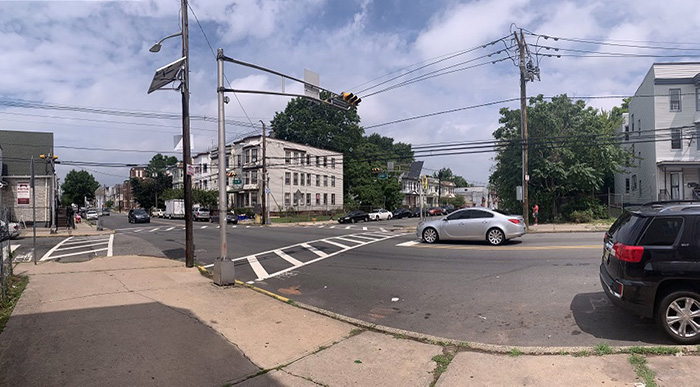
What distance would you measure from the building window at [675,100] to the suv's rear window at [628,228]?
1228 inches

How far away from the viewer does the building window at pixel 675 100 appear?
29.5m

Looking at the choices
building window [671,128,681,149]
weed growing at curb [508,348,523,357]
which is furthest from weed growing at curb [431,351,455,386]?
building window [671,128,681,149]

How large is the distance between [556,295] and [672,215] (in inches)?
112

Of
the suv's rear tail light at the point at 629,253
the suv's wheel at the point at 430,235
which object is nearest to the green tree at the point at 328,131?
the suv's wheel at the point at 430,235

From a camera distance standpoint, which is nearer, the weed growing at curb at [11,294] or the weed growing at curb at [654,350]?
the weed growing at curb at [654,350]

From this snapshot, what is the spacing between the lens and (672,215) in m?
5.20

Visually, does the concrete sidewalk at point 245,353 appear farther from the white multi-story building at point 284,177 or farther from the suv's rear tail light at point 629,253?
the white multi-story building at point 284,177

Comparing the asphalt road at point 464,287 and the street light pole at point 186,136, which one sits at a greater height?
the street light pole at point 186,136

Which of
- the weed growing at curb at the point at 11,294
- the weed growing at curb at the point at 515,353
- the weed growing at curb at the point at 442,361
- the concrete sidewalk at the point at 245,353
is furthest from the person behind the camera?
the weed growing at curb at the point at 11,294

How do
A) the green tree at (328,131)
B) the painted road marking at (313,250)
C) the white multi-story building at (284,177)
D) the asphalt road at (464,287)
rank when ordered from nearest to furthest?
the asphalt road at (464,287) < the painted road marking at (313,250) < the white multi-story building at (284,177) < the green tree at (328,131)

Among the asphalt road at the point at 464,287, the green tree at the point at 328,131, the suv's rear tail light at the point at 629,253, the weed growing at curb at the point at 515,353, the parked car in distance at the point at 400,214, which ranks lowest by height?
the parked car in distance at the point at 400,214

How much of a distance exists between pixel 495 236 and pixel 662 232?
1015 cm

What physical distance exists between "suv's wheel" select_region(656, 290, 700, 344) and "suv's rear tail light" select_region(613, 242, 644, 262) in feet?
1.79

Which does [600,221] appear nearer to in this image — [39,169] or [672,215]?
[672,215]
